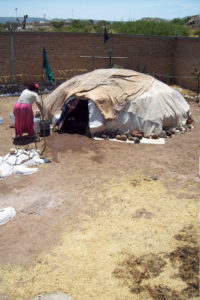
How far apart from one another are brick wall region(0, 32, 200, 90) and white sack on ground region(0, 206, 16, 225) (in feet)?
33.7

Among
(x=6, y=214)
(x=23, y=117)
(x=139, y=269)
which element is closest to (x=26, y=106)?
(x=23, y=117)

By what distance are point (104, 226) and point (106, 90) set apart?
491 cm

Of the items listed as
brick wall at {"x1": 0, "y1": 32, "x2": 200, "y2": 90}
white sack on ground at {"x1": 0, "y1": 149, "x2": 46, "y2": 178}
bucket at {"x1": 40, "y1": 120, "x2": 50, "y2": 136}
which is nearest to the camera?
white sack on ground at {"x1": 0, "y1": 149, "x2": 46, "y2": 178}

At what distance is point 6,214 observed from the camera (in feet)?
17.8

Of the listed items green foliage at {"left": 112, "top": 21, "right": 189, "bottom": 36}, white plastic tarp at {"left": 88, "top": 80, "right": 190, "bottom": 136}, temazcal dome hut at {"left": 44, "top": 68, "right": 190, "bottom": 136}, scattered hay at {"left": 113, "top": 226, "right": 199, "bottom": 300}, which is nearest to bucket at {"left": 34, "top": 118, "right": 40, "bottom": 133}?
temazcal dome hut at {"left": 44, "top": 68, "right": 190, "bottom": 136}

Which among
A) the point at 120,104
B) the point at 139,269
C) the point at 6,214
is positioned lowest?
the point at 139,269

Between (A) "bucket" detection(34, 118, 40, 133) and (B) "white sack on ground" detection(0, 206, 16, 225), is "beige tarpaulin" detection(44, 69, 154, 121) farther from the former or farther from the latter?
(B) "white sack on ground" detection(0, 206, 16, 225)

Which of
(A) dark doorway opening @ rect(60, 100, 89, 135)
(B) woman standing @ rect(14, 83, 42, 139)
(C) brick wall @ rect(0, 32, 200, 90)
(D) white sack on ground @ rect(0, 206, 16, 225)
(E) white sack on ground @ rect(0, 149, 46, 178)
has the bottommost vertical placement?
(D) white sack on ground @ rect(0, 206, 16, 225)

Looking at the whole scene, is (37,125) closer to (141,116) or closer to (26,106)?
(26,106)

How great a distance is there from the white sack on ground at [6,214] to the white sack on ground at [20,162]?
1428 mm

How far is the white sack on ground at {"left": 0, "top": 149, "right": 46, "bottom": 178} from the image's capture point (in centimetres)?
697

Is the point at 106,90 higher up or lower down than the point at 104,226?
higher up

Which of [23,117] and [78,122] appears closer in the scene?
[23,117]

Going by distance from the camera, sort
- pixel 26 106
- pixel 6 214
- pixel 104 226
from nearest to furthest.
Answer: pixel 104 226, pixel 6 214, pixel 26 106
